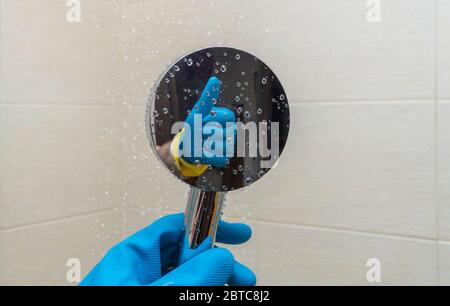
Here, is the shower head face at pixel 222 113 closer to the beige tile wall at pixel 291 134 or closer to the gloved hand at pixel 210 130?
the gloved hand at pixel 210 130

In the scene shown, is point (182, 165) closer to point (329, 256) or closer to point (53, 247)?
point (329, 256)

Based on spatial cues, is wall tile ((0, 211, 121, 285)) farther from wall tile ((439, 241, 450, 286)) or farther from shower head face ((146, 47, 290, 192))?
wall tile ((439, 241, 450, 286))

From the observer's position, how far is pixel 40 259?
3.24ft

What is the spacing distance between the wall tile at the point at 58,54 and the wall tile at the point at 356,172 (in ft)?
1.52

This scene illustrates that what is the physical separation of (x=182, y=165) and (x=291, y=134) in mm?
530

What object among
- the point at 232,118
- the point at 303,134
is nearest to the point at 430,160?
the point at 303,134

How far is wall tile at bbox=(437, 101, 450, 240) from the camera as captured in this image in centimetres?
81

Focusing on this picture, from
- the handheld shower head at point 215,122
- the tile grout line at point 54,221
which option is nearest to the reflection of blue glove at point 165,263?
the handheld shower head at point 215,122

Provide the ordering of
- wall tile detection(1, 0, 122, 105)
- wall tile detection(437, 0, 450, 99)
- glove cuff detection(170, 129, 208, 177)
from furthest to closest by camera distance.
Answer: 1. wall tile detection(1, 0, 122, 105)
2. wall tile detection(437, 0, 450, 99)
3. glove cuff detection(170, 129, 208, 177)

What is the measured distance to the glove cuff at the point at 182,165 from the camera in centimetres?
45

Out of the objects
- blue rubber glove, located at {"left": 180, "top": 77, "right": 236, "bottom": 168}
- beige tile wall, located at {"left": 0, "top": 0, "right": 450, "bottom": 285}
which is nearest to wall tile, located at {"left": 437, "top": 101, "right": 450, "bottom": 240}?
beige tile wall, located at {"left": 0, "top": 0, "right": 450, "bottom": 285}

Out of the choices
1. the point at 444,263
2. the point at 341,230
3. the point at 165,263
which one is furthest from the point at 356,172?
the point at 165,263

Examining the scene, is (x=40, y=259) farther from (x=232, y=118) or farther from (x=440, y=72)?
(x=440, y=72)

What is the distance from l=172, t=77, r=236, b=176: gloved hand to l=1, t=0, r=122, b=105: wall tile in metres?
0.62
